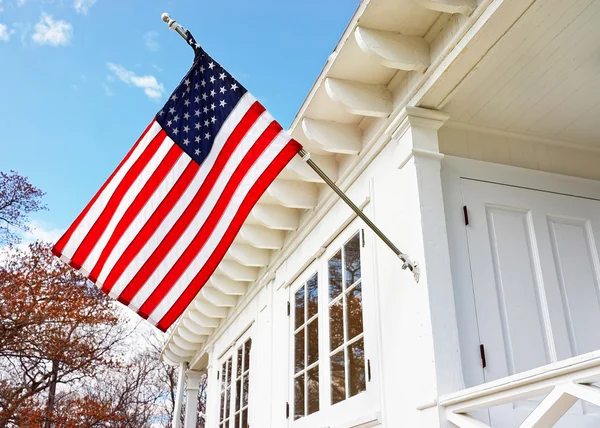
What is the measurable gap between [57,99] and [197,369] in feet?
49.9

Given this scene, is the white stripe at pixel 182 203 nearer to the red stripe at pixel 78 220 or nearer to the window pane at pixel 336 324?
the red stripe at pixel 78 220

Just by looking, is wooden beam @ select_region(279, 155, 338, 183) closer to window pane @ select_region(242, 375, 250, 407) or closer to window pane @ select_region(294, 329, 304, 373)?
window pane @ select_region(294, 329, 304, 373)

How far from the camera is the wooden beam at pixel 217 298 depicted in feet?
21.3

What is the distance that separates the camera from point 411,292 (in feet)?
9.75

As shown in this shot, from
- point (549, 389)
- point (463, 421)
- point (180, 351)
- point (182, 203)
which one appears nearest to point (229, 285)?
point (182, 203)

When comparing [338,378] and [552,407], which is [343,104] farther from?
[552,407]

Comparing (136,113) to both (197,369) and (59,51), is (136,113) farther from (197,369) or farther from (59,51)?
(197,369)

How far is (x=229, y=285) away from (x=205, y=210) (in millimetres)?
2972

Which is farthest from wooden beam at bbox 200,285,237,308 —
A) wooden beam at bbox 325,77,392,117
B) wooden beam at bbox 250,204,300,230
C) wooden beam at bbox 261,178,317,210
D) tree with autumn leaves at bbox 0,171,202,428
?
tree with autumn leaves at bbox 0,171,202,428

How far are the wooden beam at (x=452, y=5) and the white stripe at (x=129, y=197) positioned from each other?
152 cm

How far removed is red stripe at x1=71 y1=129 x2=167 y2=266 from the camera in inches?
137

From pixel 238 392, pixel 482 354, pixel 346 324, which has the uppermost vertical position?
pixel 238 392

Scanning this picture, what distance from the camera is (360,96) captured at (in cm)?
340

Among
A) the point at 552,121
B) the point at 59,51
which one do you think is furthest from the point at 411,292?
the point at 59,51
